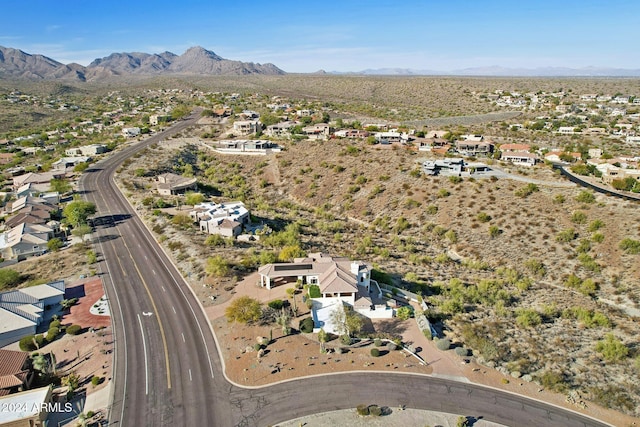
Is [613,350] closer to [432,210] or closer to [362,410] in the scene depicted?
[362,410]

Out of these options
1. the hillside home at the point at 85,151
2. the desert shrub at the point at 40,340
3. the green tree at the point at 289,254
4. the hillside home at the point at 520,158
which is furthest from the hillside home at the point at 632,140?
the hillside home at the point at 85,151

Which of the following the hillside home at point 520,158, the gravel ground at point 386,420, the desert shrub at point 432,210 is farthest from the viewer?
the hillside home at point 520,158

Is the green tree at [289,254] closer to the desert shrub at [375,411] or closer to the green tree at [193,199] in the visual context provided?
the desert shrub at [375,411]

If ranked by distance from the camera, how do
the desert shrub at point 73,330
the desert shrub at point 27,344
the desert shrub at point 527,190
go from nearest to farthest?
1. the desert shrub at point 27,344
2. the desert shrub at point 73,330
3. the desert shrub at point 527,190

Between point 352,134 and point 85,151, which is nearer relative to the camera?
point 352,134

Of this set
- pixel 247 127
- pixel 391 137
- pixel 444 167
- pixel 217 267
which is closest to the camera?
pixel 217 267

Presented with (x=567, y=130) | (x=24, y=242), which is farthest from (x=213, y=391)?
A: (x=567, y=130)
